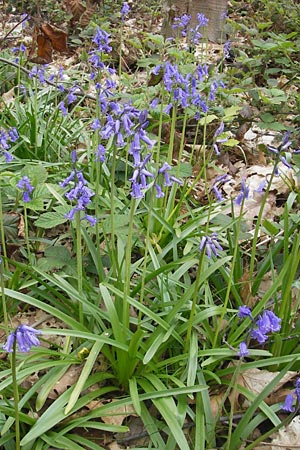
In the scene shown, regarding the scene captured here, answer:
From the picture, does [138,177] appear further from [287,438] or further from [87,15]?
[87,15]

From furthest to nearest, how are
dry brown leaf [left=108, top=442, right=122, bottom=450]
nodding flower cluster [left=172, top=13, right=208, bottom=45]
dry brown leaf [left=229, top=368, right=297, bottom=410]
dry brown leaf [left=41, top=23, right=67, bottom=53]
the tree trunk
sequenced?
the tree trunk < nodding flower cluster [left=172, top=13, right=208, bottom=45] < dry brown leaf [left=41, top=23, right=67, bottom=53] < dry brown leaf [left=229, top=368, right=297, bottom=410] < dry brown leaf [left=108, top=442, right=122, bottom=450]

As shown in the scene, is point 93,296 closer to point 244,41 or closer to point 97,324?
point 97,324

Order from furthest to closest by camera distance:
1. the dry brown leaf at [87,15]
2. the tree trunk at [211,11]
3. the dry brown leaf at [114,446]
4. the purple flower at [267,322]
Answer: the dry brown leaf at [87,15], the tree trunk at [211,11], the dry brown leaf at [114,446], the purple flower at [267,322]

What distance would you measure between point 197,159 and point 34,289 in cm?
218

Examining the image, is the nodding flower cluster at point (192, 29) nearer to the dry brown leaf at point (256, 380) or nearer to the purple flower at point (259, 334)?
the dry brown leaf at point (256, 380)

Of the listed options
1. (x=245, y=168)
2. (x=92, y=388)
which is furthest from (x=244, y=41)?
(x=92, y=388)

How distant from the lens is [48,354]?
2451 mm

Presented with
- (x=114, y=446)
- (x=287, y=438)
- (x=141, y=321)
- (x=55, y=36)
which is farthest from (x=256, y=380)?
(x=55, y=36)

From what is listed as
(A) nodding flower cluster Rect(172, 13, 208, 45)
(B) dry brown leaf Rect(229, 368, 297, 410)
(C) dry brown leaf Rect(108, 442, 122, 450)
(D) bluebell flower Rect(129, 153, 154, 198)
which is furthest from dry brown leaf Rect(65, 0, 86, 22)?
(C) dry brown leaf Rect(108, 442, 122, 450)

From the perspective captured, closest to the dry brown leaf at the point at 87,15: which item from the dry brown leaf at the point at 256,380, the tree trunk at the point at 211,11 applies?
the tree trunk at the point at 211,11

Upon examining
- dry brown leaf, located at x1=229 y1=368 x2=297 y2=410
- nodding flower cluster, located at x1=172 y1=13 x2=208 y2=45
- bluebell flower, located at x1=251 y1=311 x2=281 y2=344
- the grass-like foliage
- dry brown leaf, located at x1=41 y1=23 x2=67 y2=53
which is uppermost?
nodding flower cluster, located at x1=172 y1=13 x2=208 y2=45

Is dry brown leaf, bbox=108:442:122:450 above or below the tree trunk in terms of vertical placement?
below

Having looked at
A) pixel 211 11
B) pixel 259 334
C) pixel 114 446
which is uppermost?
pixel 211 11

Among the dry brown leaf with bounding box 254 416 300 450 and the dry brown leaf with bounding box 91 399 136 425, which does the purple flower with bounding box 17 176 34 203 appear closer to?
the dry brown leaf with bounding box 91 399 136 425
